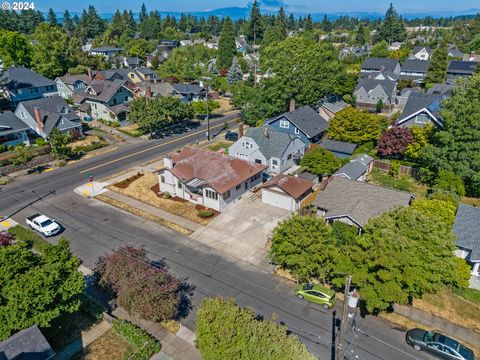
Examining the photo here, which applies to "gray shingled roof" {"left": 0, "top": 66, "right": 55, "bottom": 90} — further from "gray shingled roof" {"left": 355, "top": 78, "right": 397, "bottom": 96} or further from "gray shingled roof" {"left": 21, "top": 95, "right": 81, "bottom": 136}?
"gray shingled roof" {"left": 355, "top": 78, "right": 397, "bottom": 96}

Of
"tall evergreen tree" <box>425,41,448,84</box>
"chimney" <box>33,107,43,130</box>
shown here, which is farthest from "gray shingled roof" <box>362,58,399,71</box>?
"chimney" <box>33,107,43,130</box>

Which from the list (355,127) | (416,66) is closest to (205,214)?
(355,127)

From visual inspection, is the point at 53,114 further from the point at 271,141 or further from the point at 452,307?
the point at 452,307

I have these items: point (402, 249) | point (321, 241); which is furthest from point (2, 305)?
point (402, 249)

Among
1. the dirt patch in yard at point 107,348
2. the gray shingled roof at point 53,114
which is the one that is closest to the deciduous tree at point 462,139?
the dirt patch in yard at point 107,348

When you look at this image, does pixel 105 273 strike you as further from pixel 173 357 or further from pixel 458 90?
pixel 458 90
